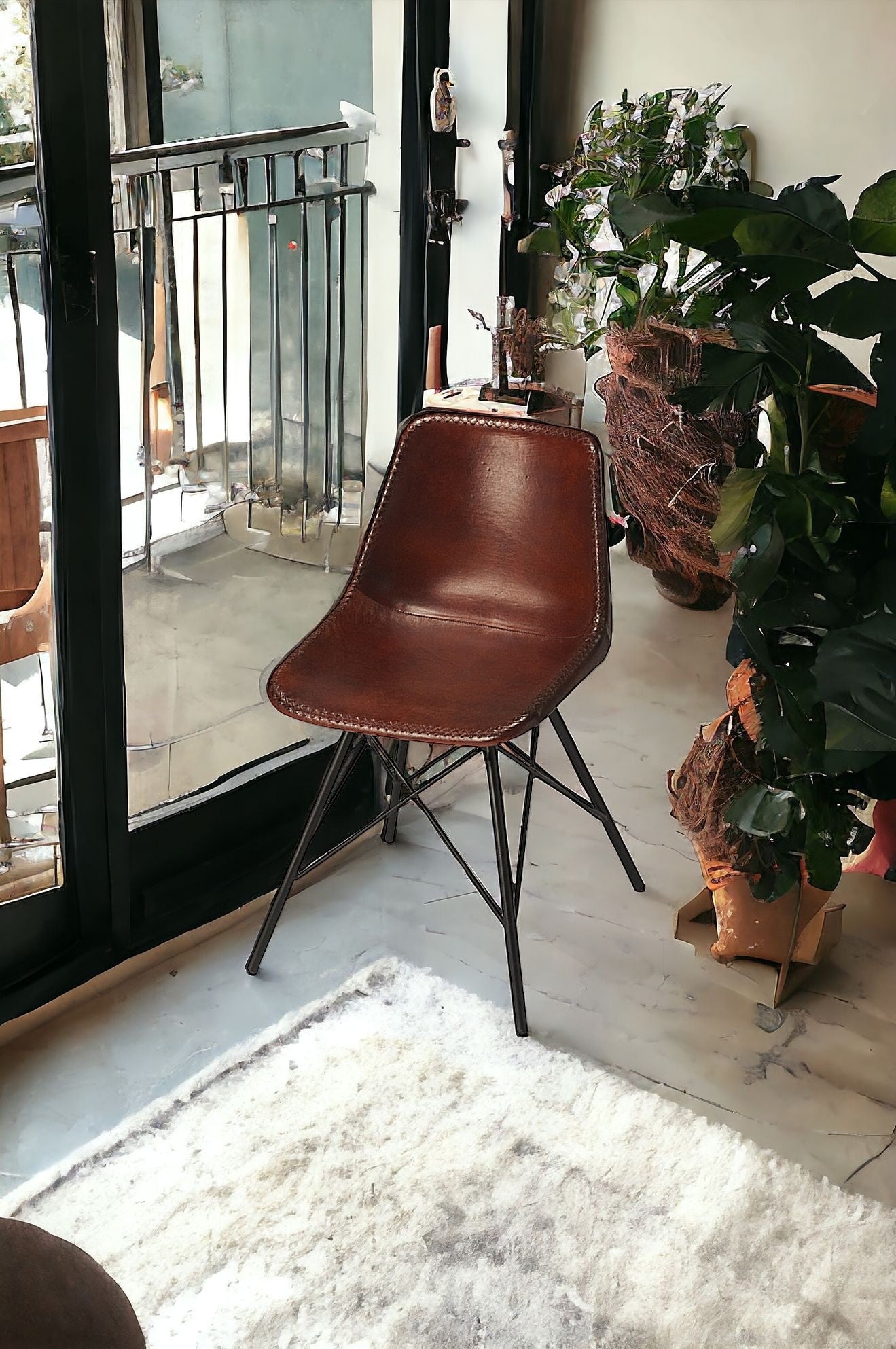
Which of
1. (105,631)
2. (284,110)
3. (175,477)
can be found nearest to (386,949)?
(105,631)

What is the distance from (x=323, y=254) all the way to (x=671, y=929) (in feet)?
4.83

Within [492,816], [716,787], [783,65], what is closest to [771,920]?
[716,787]

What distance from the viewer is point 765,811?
6.63 feet

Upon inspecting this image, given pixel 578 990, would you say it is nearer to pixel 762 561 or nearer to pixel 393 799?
pixel 393 799

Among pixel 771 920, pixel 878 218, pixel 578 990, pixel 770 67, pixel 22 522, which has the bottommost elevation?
pixel 578 990

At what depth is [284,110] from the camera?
7.20 ft

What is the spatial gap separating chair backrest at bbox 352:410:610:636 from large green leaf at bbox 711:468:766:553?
450mm

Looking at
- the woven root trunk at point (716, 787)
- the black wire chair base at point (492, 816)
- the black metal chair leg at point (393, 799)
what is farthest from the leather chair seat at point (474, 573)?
the black metal chair leg at point (393, 799)

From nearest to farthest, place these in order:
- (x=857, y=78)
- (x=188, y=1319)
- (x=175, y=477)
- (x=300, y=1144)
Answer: (x=188, y=1319) → (x=300, y=1144) → (x=175, y=477) → (x=857, y=78)

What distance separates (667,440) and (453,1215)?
4.54 ft

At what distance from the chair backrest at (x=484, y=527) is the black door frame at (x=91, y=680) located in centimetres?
47

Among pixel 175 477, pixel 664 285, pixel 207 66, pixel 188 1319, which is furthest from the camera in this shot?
pixel 664 285

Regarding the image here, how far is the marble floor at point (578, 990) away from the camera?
199 centimetres

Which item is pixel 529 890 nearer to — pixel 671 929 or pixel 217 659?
pixel 671 929
